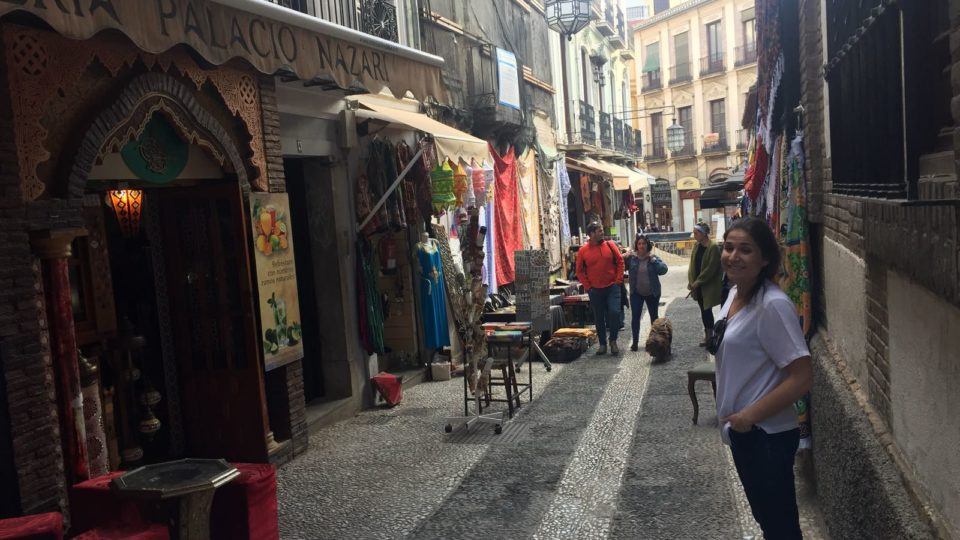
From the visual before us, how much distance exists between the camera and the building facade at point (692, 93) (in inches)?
1673

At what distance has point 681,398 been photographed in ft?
28.1

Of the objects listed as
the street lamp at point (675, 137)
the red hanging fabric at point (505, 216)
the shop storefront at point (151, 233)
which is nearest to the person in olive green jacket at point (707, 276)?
the red hanging fabric at point (505, 216)

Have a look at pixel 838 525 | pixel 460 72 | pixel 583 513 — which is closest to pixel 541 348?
pixel 460 72

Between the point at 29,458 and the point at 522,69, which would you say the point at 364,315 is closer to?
the point at 29,458

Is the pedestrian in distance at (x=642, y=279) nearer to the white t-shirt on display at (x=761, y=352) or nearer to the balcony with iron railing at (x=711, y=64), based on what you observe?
the white t-shirt on display at (x=761, y=352)

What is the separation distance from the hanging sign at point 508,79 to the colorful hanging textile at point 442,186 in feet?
13.5

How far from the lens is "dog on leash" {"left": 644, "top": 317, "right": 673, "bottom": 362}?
10477 mm

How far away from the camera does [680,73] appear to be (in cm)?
4559

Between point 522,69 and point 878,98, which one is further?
point 522,69

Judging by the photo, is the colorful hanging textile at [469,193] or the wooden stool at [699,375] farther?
the colorful hanging textile at [469,193]

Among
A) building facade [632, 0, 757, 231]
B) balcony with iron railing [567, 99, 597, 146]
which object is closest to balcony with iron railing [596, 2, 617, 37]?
balcony with iron railing [567, 99, 597, 146]

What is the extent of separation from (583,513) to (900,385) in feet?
9.12

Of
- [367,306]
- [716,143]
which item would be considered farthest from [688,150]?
[367,306]

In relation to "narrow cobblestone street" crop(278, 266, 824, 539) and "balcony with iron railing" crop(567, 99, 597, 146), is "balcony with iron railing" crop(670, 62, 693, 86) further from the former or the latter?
→ "narrow cobblestone street" crop(278, 266, 824, 539)
